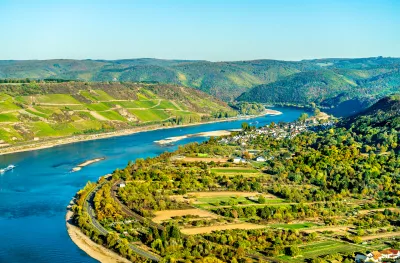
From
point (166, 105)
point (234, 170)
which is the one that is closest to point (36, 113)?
point (166, 105)

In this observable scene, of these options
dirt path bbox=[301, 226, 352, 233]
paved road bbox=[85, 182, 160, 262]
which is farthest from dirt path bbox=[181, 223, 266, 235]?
paved road bbox=[85, 182, 160, 262]

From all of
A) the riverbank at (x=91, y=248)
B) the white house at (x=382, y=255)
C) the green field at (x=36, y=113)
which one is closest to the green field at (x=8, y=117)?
the green field at (x=36, y=113)

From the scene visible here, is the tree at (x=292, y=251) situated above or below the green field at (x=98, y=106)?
below

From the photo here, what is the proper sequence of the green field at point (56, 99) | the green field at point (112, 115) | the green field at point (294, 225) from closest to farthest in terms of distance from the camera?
the green field at point (294, 225) → the green field at point (56, 99) → the green field at point (112, 115)

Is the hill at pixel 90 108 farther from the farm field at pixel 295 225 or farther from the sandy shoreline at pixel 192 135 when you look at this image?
the farm field at pixel 295 225

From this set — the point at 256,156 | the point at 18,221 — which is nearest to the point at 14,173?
the point at 18,221

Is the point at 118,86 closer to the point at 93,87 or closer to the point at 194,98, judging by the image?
the point at 93,87

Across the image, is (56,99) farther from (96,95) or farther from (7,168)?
(7,168)

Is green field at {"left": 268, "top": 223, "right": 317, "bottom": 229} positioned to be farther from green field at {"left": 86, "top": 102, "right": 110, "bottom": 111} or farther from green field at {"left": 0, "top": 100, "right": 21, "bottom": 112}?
green field at {"left": 86, "top": 102, "right": 110, "bottom": 111}
